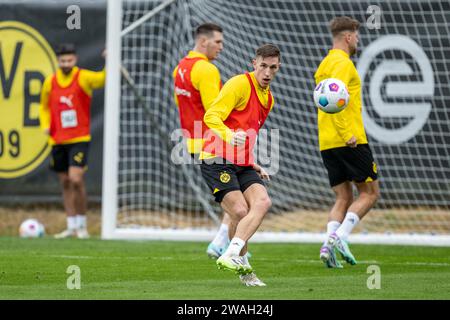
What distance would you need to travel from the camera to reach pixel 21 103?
1566 cm

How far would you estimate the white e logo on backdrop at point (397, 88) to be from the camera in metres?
14.0

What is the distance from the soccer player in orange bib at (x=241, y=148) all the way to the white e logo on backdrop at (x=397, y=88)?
580 cm

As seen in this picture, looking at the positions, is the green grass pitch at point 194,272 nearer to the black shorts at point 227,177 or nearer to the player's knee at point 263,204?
the player's knee at point 263,204

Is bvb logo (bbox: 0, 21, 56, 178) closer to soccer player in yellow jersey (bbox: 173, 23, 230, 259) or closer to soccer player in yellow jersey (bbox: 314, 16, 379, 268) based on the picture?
soccer player in yellow jersey (bbox: 173, 23, 230, 259)

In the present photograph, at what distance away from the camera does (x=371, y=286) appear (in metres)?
7.79

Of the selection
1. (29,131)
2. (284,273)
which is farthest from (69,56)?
(284,273)

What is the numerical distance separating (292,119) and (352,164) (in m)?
4.35

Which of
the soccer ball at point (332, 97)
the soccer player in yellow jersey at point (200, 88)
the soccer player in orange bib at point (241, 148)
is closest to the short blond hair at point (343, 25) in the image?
the soccer ball at point (332, 97)

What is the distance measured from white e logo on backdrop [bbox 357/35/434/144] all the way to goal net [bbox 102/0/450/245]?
0.01 metres

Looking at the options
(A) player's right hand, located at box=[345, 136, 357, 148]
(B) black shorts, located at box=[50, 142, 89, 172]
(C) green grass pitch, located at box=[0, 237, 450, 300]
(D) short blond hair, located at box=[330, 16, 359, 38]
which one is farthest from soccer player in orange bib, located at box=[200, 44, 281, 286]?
(B) black shorts, located at box=[50, 142, 89, 172]

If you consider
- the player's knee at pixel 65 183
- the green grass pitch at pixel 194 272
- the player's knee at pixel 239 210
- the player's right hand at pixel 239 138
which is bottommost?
the green grass pitch at pixel 194 272

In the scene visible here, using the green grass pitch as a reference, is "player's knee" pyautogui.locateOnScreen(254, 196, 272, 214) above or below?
above

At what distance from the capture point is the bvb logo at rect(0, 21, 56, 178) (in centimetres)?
1563

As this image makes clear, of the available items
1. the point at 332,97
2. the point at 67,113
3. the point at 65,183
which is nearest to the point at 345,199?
the point at 332,97
